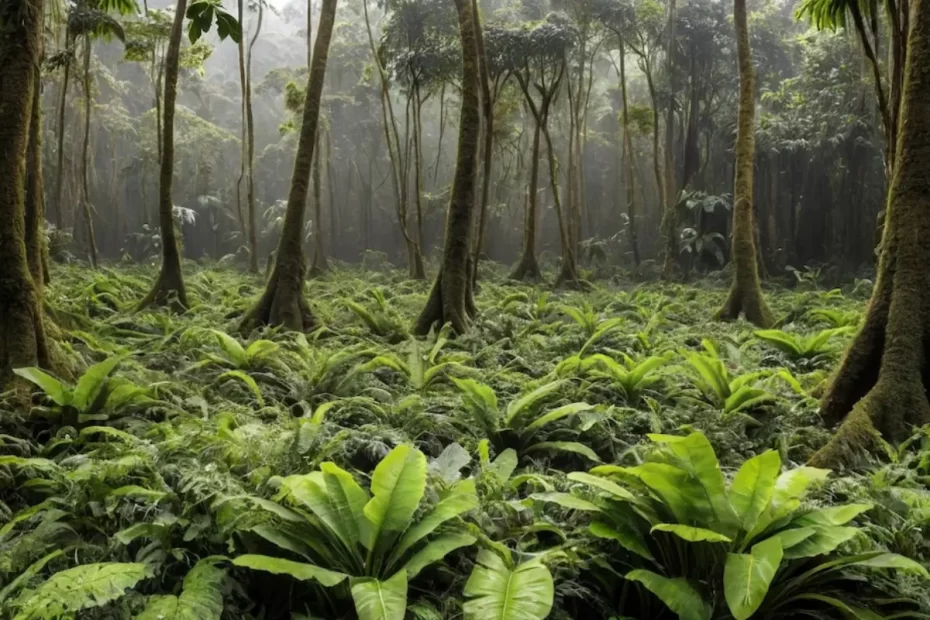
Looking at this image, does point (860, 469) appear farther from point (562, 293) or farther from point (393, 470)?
point (562, 293)

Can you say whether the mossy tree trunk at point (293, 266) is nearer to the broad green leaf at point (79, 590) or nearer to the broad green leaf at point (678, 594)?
the broad green leaf at point (79, 590)

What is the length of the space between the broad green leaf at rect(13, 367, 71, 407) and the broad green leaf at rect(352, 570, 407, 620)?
2.90m

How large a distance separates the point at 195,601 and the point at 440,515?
106 cm

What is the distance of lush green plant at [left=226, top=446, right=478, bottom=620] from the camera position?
292 centimetres

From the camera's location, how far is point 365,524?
300 cm

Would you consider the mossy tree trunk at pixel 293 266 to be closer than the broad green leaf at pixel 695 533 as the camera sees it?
No

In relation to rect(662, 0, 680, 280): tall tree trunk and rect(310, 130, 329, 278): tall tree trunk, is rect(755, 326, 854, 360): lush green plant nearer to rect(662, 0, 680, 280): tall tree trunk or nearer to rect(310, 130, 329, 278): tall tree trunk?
rect(662, 0, 680, 280): tall tree trunk

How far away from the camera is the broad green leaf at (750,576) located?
7.95ft

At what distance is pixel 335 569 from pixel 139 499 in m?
1.17

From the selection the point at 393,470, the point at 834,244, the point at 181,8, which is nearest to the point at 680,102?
the point at 834,244

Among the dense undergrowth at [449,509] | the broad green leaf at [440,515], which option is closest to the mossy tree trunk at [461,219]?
the dense undergrowth at [449,509]

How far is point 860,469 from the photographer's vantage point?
391 centimetres

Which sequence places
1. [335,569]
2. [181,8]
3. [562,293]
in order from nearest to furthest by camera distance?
[335,569] < [181,8] < [562,293]

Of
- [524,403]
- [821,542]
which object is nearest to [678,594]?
[821,542]
